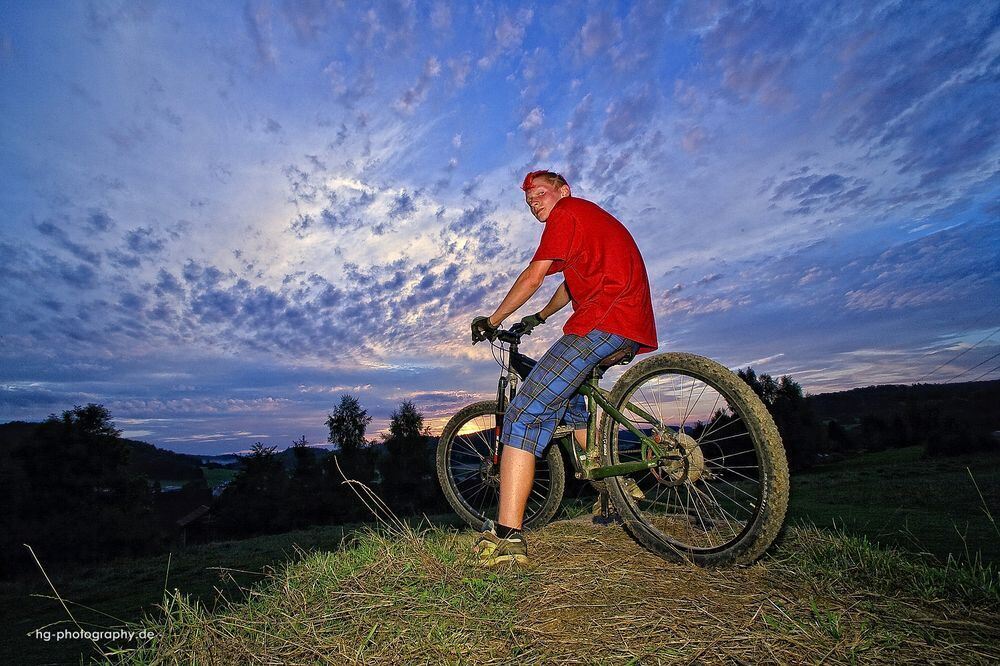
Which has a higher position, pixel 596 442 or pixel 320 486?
pixel 596 442

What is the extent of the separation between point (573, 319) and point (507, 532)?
4.91ft

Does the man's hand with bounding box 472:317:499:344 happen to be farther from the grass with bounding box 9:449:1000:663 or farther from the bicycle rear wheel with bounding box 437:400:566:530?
the grass with bounding box 9:449:1000:663

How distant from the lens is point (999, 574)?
1931 millimetres

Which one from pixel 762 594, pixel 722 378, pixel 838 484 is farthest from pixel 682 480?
pixel 838 484

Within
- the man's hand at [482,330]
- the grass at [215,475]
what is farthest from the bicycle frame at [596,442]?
the grass at [215,475]

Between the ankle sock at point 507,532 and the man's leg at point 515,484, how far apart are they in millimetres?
28

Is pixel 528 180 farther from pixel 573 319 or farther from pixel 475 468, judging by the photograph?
pixel 475 468

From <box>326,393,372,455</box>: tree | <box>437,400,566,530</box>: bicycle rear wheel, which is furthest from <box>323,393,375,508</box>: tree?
<box>437,400,566,530</box>: bicycle rear wheel

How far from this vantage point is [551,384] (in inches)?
127

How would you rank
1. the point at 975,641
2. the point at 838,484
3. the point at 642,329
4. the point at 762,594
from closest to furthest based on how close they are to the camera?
the point at 975,641 → the point at 762,594 → the point at 642,329 → the point at 838,484

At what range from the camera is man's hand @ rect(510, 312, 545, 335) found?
4.15 m

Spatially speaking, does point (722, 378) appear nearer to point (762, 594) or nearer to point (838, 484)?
point (762, 594)

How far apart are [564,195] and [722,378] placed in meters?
1.80

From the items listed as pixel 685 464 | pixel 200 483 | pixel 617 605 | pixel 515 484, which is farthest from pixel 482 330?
pixel 200 483
